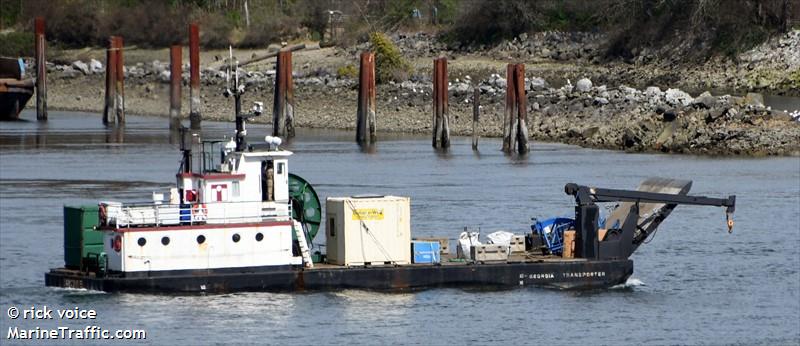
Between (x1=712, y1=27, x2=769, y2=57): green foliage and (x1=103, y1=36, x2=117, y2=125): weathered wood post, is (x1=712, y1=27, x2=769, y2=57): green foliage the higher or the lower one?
the higher one

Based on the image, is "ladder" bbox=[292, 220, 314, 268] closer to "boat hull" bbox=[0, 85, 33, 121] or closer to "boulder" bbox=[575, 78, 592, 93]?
"boulder" bbox=[575, 78, 592, 93]

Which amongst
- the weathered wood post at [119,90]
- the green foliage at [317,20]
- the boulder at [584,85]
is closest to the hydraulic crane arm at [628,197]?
the boulder at [584,85]

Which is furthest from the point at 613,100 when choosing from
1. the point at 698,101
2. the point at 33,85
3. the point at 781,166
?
the point at 33,85

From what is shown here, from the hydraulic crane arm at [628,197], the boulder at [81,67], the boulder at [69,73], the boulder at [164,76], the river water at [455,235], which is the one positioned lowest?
Result: the river water at [455,235]

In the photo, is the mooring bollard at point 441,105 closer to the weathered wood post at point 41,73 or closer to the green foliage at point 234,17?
the weathered wood post at point 41,73

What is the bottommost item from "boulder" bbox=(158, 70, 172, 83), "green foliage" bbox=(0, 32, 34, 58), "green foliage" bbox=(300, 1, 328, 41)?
"boulder" bbox=(158, 70, 172, 83)

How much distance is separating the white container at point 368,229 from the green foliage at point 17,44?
283 feet

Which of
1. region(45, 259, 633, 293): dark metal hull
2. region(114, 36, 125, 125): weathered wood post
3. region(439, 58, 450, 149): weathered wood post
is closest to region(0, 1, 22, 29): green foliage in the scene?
region(114, 36, 125, 125): weathered wood post

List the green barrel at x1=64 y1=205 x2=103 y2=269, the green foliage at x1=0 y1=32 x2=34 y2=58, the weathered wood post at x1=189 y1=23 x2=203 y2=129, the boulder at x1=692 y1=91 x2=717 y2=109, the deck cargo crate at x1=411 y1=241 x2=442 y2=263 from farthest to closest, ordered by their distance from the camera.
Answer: the green foliage at x1=0 y1=32 x2=34 y2=58, the weathered wood post at x1=189 y1=23 x2=203 y2=129, the boulder at x1=692 y1=91 x2=717 y2=109, the deck cargo crate at x1=411 y1=241 x2=442 y2=263, the green barrel at x1=64 y1=205 x2=103 y2=269

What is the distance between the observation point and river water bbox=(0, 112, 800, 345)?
35.8 m

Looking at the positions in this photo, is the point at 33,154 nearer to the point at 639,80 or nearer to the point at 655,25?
the point at 639,80

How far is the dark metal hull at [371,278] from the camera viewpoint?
3769 cm

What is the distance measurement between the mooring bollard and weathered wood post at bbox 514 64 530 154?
3654 millimetres

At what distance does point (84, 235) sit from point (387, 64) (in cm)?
5786
